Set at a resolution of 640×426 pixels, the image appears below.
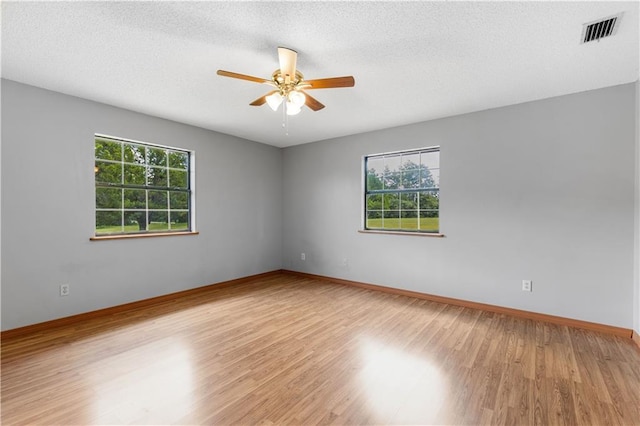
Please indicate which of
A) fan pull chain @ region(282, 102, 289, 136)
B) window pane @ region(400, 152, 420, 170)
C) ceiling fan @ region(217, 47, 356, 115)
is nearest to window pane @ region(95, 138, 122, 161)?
fan pull chain @ region(282, 102, 289, 136)

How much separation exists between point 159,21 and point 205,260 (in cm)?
335

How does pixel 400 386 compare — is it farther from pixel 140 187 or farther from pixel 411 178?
pixel 140 187

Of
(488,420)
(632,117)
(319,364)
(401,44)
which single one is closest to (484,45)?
(401,44)

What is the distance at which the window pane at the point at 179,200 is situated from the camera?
4230 mm

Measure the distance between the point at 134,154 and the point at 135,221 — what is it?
899mm

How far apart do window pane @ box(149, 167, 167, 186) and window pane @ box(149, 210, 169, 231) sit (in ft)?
1.34

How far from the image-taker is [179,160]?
434 cm

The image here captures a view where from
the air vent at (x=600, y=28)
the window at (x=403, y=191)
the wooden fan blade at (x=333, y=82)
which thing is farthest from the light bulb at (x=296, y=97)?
the window at (x=403, y=191)

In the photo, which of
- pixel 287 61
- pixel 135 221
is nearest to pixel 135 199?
pixel 135 221

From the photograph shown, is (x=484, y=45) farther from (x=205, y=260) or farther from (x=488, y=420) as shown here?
(x=205, y=260)

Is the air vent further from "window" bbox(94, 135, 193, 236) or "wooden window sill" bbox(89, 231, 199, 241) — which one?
"wooden window sill" bbox(89, 231, 199, 241)

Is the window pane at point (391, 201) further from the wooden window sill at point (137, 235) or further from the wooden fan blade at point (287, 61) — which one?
the wooden window sill at point (137, 235)

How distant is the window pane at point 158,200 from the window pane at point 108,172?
1.44 ft

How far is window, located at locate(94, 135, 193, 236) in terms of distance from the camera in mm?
3551
